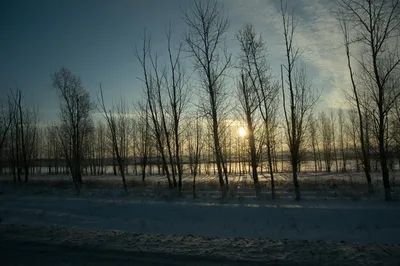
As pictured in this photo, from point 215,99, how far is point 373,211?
41.7 ft

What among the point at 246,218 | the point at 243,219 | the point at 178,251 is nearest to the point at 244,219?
the point at 243,219

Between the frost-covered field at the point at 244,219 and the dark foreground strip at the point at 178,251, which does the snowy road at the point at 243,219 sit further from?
the dark foreground strip at the point at 178,251

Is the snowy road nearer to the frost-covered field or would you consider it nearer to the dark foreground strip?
the frost-covered field

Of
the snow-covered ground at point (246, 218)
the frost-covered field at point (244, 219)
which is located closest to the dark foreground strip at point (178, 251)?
the frost-covered field at point (244, 219)

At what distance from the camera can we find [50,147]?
271 feet

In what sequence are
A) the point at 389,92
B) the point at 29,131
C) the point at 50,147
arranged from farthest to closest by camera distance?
the point at 50,147 < the point at 29,131 < the point at 389,92

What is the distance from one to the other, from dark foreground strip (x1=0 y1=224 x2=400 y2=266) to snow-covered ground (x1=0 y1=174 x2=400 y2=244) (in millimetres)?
1962

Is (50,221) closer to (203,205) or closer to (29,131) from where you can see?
(203,205)

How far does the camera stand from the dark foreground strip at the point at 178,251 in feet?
20.2

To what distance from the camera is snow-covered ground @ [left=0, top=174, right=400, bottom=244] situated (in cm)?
984

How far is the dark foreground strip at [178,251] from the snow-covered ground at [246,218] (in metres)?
1.96

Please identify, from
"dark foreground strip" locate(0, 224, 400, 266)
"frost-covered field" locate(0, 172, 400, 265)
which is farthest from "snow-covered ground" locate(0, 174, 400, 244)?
"dark foreground strip" locate(0, 224, 400, 266)

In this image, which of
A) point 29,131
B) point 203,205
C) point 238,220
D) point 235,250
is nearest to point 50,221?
point 203,205

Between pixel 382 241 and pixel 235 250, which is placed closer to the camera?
pixel 235 250
